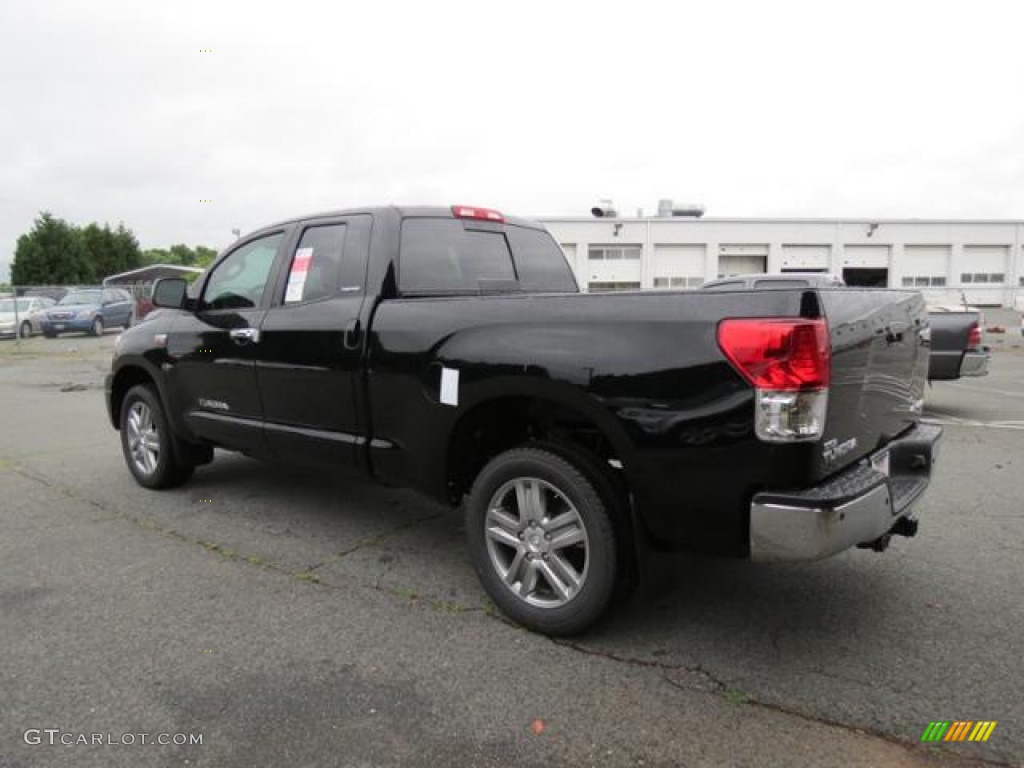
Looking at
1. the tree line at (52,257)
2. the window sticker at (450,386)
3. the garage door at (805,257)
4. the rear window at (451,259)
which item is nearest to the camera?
the window sticker at (450,386)

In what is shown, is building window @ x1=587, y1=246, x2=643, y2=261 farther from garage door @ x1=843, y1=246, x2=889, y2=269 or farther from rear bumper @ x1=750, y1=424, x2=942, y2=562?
rear bumper @ x1=750, y1=424, x2=942, y2=562

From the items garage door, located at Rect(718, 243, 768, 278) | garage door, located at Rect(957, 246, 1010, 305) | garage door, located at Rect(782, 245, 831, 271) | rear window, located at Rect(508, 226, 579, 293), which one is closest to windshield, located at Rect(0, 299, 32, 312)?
rear window, located at Rect(508, 226, 579, 293)

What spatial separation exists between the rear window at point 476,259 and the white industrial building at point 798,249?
39305mm

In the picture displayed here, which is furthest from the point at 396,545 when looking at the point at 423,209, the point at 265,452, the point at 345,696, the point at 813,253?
the point at 813,253

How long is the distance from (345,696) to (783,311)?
207cm

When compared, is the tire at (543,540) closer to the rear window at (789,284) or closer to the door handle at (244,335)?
the rear window at (789,284)

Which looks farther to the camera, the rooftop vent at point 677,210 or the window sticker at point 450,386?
the rooftop vent at point 677,210

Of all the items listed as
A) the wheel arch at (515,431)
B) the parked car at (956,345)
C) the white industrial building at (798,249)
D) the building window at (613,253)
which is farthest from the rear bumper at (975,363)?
the building window at (613,253)

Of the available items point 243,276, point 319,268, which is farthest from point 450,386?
point 243,276

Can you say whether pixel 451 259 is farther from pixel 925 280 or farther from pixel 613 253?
pixel 925 280

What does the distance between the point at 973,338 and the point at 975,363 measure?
0.98 feet

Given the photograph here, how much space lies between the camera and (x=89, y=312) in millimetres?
25172

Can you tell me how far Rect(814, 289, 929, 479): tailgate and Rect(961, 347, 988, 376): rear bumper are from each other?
6.38 metres

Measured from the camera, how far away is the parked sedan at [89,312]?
24.8 metres
